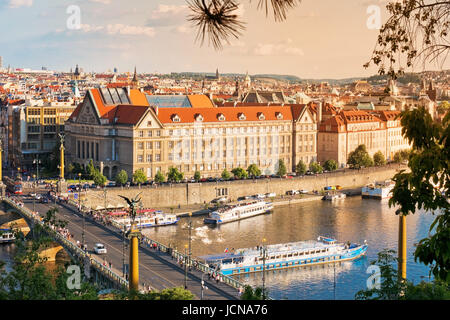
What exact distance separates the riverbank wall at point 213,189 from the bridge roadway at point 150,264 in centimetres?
707

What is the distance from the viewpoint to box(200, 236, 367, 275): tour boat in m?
35.8

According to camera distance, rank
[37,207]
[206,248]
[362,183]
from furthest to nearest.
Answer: [362,183], [37,207], [206,248]

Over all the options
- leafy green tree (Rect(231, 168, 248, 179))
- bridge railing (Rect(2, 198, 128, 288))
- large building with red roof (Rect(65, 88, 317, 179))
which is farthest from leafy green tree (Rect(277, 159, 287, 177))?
bridge railing (Rect(2, 198, 128, 288))

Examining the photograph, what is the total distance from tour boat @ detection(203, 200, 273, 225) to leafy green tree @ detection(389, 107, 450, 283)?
42227 mm

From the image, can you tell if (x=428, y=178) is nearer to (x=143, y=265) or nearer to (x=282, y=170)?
(x=143, y=265)

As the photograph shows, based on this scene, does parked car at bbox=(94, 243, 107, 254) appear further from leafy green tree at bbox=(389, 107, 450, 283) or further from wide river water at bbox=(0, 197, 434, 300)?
leafy green tree at bbox=(389, 107, 450, 283)

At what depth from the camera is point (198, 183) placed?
54.8m

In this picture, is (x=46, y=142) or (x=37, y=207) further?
(x=46, y=142)

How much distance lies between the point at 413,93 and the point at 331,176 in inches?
2486

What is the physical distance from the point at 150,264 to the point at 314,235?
15.0 meters

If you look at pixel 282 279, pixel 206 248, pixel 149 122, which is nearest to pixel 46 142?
pixel 149 122

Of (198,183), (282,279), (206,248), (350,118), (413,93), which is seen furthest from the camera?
(413,93)

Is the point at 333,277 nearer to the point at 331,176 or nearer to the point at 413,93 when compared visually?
A: the point at 331,176

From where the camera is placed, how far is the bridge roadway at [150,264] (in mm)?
26688
